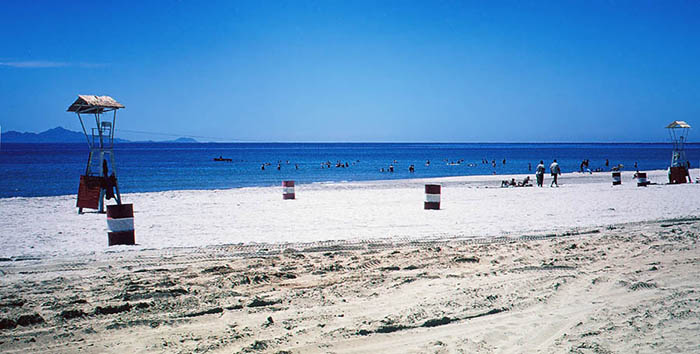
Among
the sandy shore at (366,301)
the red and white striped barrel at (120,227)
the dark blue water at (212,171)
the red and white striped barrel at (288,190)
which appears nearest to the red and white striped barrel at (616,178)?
the red and white striped barrel at (288,190)

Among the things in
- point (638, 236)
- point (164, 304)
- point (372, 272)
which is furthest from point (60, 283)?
point (638, 236)

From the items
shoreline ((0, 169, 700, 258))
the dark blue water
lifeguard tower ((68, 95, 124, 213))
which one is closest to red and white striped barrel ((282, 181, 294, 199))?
shoreline ((0, 169, 700, 258))

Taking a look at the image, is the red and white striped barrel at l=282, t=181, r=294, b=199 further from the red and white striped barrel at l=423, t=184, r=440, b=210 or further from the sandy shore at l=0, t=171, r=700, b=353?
the sandy shore at l=0, t=171, r=700, b=353

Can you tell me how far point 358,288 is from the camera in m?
6.26

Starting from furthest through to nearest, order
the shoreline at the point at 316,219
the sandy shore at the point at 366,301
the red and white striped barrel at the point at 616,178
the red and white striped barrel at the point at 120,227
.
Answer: the red and white striped barrel at the point at 616,178
the shoreline at the point at 316,219
the red and white striped barrel at the point at 120,227
the sandy shore at the point at 366,301

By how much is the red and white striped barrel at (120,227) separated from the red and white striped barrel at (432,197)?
809 cm

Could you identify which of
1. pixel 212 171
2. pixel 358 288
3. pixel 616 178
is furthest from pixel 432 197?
pixel 212 171

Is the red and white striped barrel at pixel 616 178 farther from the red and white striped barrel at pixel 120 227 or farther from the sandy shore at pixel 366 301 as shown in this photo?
the red and white striped barrel at pixel 120 227

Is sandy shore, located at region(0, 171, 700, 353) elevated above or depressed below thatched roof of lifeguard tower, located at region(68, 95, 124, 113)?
below

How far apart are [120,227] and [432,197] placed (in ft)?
27.9

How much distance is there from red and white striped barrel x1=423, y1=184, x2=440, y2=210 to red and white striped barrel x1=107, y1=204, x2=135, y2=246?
8091mm

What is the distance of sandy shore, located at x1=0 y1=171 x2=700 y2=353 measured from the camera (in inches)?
179

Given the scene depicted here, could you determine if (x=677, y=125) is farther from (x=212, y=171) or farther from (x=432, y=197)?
(x=212, y=171)

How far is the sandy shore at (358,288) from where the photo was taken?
454 cm
